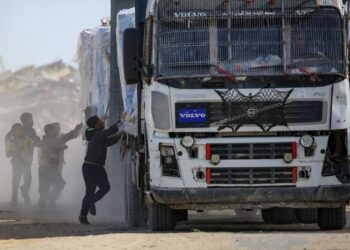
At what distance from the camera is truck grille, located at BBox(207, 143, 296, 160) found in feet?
41.3

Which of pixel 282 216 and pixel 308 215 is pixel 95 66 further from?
pixel 308 215

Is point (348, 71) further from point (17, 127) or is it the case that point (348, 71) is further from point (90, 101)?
point (17, 127)

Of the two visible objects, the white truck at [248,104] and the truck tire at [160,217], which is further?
the truck tire at [160,217]

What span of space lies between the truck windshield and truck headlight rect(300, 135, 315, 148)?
2.61 feet

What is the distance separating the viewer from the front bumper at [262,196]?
12.6 m

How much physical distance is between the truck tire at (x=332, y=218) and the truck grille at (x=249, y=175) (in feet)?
2.71

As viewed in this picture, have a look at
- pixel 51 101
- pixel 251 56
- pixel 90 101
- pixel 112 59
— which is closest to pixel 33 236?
pixel 251 56

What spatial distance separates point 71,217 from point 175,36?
321 inches

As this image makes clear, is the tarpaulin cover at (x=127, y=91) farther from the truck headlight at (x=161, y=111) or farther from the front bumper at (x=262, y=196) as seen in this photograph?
the front bumper at (x=262, y=196)

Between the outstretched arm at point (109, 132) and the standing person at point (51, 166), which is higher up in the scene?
the outstretched arm at point (109, 132)

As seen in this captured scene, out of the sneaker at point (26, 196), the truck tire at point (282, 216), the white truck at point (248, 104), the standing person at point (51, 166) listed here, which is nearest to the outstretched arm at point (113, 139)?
the truck tire at point (282, 216)

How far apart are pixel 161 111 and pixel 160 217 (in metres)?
1.39

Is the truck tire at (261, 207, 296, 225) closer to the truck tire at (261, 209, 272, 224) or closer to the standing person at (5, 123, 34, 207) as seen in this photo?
the truck tire at (261, 209, 272, 224)

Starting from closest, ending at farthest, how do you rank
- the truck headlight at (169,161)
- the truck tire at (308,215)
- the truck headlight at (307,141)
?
1. the truck headlight at (307,141)
2. the truck headlight at (169,161)
3. the truck tire at (308,215)
